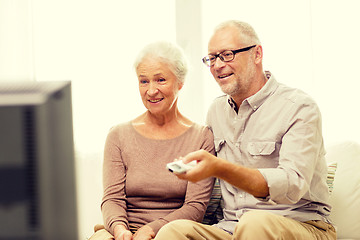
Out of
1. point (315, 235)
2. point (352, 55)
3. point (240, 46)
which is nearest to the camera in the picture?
point (315, 235)

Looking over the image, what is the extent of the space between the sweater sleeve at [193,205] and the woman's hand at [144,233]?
0.02m

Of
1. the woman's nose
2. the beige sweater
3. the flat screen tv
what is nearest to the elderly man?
the beige sweater

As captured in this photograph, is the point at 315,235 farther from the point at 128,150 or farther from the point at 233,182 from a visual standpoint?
the point at 128,150

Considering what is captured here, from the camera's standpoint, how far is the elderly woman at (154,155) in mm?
1801

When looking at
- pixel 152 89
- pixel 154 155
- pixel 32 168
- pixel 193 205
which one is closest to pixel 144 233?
pixel 193 205

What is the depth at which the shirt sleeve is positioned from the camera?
1461mm

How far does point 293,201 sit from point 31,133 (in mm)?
1215

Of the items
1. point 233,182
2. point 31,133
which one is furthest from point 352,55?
point 31,133

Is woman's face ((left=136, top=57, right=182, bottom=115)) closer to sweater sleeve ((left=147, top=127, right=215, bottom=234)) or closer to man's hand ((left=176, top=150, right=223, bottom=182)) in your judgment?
sweater sleeve ((left=147, top=127, right=215, bottom=234))

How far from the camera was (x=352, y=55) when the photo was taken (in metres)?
2.73

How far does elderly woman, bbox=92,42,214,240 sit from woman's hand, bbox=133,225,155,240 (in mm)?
49

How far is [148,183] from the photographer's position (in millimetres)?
1821

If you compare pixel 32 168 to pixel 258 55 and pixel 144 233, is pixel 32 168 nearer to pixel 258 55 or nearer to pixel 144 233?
pixel 144 233

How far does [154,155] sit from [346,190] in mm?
890
